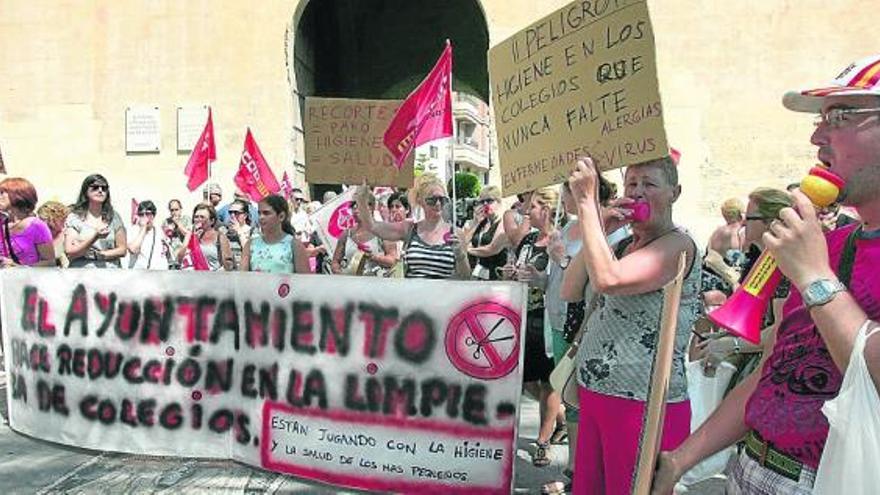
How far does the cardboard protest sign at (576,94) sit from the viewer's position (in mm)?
3346

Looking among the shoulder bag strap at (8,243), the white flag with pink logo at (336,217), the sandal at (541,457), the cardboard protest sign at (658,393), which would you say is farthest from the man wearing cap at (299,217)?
the cardboard protest sign at (658,393)

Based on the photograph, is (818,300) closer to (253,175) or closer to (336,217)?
(336,217)

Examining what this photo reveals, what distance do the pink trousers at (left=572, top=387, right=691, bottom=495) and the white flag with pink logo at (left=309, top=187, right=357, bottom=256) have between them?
19.5ft

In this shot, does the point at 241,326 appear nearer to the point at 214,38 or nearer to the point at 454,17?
the point at 214,38

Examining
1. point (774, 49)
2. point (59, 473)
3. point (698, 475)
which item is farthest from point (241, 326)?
point (774, 49)

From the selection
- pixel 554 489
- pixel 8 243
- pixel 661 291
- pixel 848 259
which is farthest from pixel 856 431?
pixel 8 243

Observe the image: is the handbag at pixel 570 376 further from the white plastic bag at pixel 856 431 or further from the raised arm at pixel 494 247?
the raised arm at pixel 494 247

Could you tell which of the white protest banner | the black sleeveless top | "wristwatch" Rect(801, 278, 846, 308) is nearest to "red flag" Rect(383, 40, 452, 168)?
the black sleeveless top

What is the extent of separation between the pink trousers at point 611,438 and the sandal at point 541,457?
237 centimetres

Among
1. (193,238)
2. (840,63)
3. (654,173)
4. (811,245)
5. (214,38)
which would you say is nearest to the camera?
(811,245)

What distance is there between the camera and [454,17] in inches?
842

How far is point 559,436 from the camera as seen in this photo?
19.4 ft

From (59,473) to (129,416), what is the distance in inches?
20.0

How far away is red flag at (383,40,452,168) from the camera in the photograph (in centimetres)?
689
